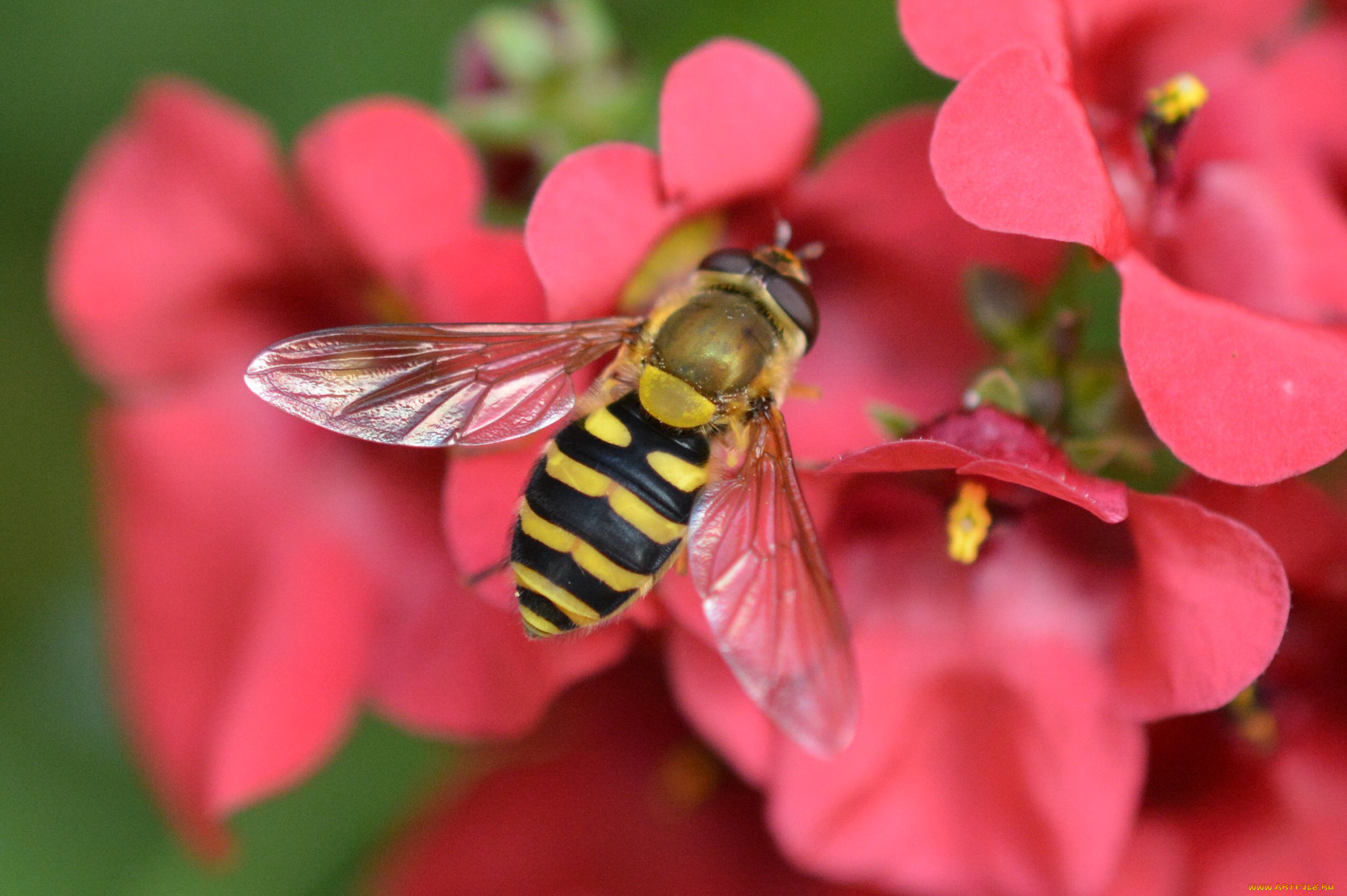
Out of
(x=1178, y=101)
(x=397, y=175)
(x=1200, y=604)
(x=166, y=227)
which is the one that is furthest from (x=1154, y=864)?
(x=166, y=227)

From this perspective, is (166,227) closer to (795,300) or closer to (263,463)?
(263,463)

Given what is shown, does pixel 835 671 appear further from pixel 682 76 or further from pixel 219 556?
pixel 219 556

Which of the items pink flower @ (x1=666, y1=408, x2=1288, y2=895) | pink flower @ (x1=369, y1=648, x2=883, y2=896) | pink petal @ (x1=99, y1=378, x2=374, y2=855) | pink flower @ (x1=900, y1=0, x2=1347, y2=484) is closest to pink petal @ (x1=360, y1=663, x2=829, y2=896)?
pink flower @ (x1=369, y1=648, x2=883, y2=896)

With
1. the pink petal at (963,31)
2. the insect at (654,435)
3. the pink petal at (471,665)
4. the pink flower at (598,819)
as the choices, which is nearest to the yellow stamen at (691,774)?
the pink flower at (598,819)

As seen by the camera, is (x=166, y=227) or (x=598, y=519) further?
(x=166, y=227)

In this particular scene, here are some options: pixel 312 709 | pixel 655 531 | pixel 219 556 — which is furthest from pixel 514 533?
pixel 219 556

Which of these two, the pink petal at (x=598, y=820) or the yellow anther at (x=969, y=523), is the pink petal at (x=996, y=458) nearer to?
the yellow anther at (x=969, y=523)
